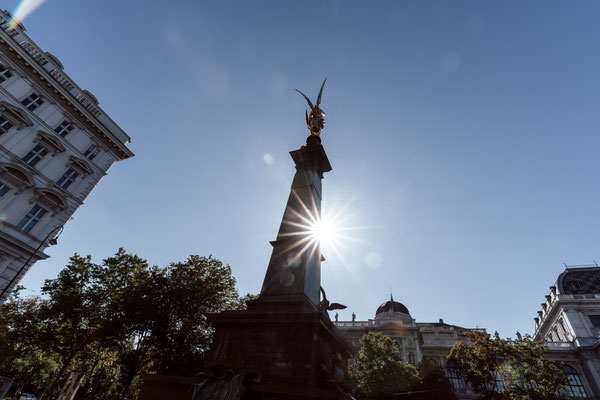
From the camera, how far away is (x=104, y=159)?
27.7 metres

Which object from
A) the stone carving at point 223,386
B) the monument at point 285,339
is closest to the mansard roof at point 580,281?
the monument at point 285,339

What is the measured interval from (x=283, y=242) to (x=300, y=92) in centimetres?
732

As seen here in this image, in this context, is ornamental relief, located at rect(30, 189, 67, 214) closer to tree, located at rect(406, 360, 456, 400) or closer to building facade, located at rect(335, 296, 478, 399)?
tree, located at rect(406, 360, 456, 400)

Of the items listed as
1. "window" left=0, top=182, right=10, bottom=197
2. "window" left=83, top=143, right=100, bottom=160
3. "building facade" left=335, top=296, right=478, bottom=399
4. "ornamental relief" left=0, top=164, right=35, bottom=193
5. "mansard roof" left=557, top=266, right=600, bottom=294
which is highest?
"mansard roof" left=557, top=266, right=600, bottom=294

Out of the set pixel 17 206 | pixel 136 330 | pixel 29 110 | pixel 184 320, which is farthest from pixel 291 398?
pixel 29 110

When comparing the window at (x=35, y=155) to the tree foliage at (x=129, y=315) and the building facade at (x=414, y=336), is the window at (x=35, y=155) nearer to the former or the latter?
the tree foliage at (x=129, y=315)

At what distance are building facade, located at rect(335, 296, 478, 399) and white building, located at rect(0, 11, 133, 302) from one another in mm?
41786

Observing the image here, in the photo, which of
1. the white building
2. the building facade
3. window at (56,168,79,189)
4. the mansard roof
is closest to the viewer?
the white building

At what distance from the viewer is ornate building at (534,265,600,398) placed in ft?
115

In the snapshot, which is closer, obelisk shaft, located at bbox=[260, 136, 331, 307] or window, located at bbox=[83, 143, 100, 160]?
obelisk shaft, located at bbox=[260, 136, 331, 307]

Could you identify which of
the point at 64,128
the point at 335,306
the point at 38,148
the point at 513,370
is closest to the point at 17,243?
the point at 38,148

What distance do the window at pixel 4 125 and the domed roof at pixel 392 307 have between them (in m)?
56.6

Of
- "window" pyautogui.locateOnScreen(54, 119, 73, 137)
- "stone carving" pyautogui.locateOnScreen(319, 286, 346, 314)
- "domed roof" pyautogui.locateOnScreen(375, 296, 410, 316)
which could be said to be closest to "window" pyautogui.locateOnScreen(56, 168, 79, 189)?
"window" pyautogui.locateOnScreen(54, 119, 73, 137)

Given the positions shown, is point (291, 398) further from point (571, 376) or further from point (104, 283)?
point (571, 376)
